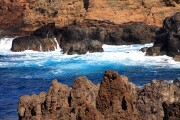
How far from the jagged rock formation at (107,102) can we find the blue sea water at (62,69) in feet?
29.5

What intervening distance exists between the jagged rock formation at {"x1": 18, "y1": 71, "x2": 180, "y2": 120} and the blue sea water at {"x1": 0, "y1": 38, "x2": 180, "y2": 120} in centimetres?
900

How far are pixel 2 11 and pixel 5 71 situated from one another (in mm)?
33050

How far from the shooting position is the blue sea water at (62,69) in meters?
31.1

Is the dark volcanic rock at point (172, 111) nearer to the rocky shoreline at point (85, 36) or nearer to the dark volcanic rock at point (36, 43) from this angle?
the rocky shoreline at point (85, 36)

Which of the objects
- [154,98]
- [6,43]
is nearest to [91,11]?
[6,43]

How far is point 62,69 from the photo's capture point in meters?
41.4

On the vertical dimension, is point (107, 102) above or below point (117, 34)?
below

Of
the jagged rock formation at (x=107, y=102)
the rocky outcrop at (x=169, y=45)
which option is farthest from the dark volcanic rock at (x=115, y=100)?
the rocky outcrop at (x=169, y=45)

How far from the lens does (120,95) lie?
39.0 ft

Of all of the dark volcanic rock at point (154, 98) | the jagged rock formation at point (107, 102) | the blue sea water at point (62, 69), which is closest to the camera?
the jagged rock formation at point (107, 102)

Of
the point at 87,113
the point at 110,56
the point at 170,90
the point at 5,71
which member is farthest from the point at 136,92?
the point at 110,56

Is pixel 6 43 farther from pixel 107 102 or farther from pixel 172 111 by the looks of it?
pixel 172 111

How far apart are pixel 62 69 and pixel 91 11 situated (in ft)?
92.8

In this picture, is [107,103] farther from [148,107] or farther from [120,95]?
[148,107]
